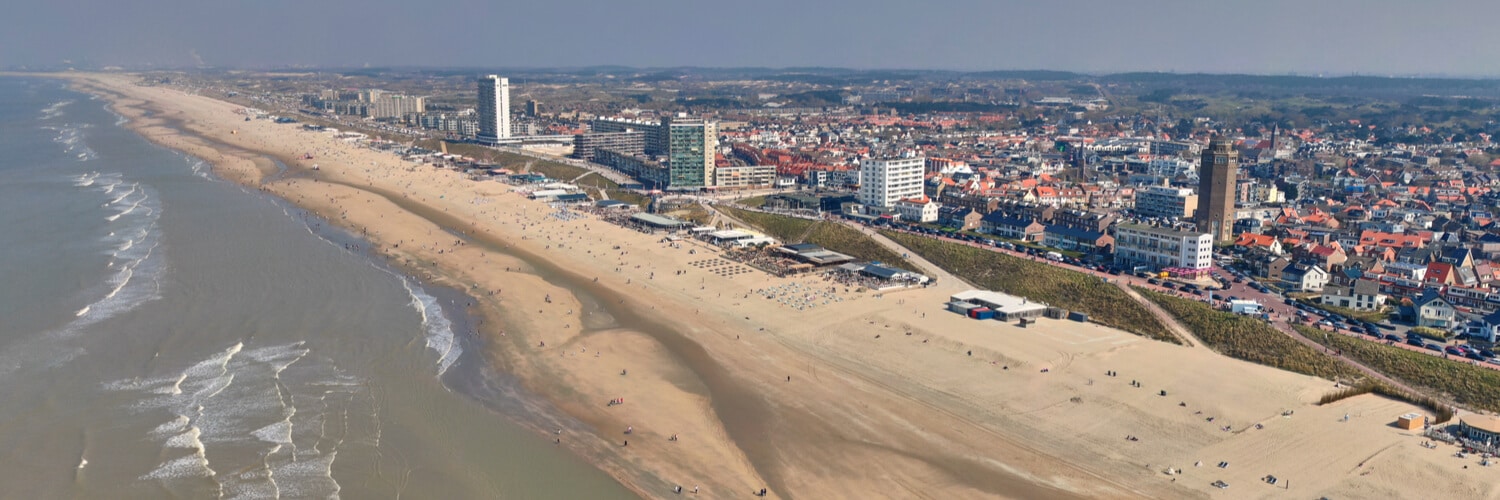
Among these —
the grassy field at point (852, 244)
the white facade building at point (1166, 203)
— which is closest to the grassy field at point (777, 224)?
the grassy field at point (852, 244)

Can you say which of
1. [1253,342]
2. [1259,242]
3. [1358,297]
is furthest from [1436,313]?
[1259,242]

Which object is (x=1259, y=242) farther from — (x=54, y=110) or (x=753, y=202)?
(x=54, y=110)

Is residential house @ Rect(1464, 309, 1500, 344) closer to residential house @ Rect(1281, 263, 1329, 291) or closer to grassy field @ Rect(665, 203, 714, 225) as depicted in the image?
residential house @ Rect(1281, 263, 1329, 291)

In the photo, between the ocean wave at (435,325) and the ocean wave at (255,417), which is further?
the ocean wave at (435,325)

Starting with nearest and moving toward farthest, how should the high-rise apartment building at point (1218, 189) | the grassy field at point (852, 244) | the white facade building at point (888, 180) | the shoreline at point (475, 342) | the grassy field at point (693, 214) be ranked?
1. the shoreline at point (475, 342)
2. the grassy field at point (852, 244)
3. the high-rise apartment building at point (1218, 189)
4. the grassy field at point (693, 214)
5. the white facade building at point (888, 180)

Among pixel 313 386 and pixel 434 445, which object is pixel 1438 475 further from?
pixel 313 386

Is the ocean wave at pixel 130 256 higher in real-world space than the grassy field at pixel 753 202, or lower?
lower

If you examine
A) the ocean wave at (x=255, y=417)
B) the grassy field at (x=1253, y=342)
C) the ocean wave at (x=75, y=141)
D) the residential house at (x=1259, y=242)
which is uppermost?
the ocean wave at (x=75, y=141)

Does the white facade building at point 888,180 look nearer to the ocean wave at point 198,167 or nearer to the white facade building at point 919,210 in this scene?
the white facade building at point 919,210
